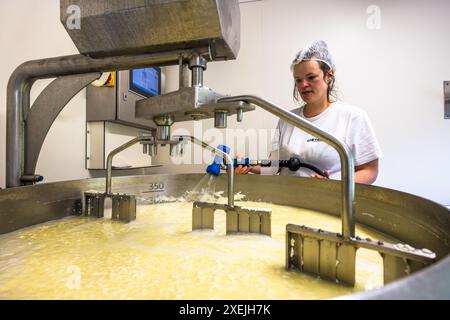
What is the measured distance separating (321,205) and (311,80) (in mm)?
690

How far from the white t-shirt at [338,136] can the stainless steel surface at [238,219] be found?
665 millimetres

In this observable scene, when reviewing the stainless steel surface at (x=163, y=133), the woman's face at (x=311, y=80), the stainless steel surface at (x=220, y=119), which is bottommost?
the stainless steel surface at (x=163, y=133)

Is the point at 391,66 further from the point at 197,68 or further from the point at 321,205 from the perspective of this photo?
the point at 197,68

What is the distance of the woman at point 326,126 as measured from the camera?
1.20 metres

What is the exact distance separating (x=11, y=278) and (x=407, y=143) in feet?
7.62

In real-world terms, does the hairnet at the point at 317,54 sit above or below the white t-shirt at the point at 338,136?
above

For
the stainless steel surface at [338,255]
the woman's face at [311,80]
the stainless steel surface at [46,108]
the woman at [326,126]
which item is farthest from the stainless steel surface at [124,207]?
the woman's face at [311,80]

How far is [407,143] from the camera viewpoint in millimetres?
1866

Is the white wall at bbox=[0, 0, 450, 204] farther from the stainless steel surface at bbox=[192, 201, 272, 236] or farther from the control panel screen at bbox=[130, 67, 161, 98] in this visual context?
the stainless steel surface at bbox=[192, 201, 272, 236]

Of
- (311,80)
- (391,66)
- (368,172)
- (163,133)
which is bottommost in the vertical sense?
(368,172)

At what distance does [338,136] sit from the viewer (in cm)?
125

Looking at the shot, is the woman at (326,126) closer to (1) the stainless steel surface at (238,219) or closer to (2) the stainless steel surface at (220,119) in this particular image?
(1) the stainless steel surface at (238,219)

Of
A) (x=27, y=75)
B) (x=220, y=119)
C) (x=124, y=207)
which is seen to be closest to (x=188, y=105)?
(x=220, y=119)
